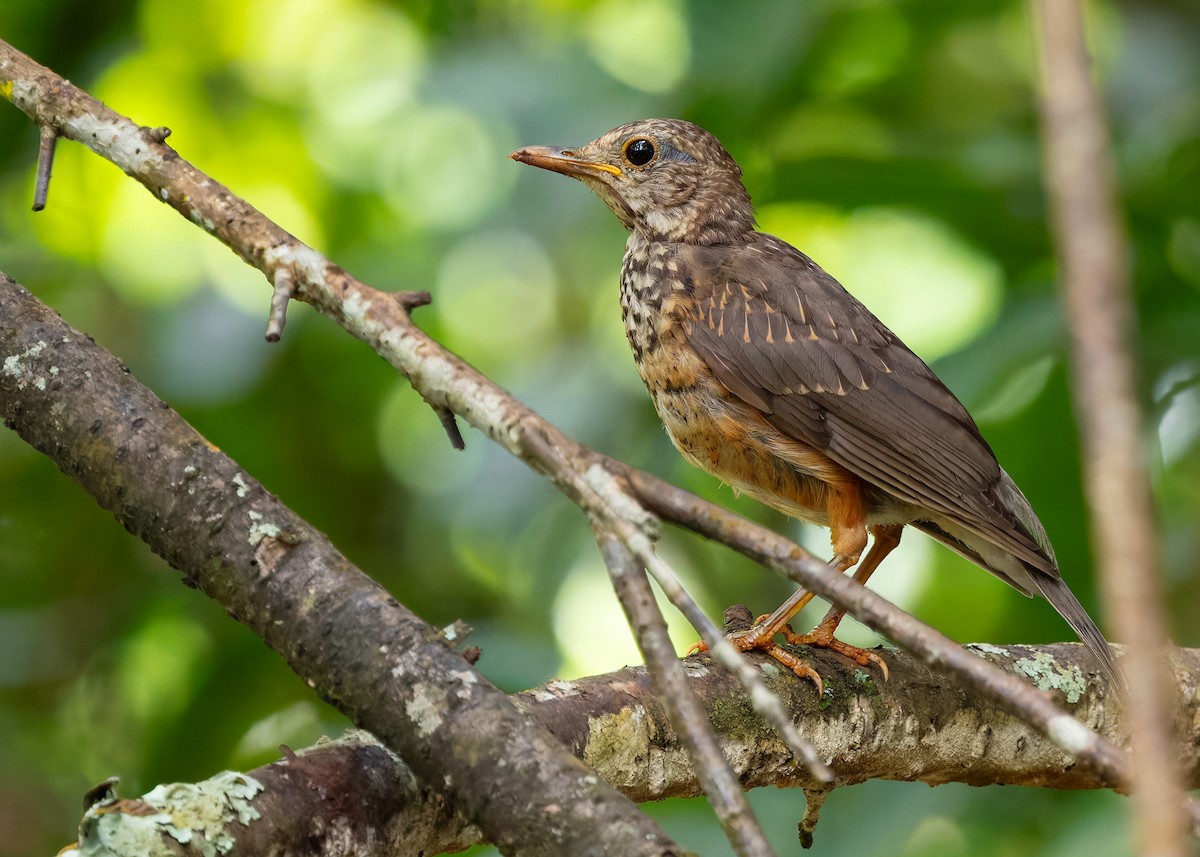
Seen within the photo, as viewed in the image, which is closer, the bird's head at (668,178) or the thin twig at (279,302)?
the thin twig at (279,302)

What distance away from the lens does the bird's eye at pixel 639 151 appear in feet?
14.5

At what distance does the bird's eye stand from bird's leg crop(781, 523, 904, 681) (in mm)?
1496

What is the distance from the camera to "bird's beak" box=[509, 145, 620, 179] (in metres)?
4.18

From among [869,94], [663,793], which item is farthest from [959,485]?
[869,94]

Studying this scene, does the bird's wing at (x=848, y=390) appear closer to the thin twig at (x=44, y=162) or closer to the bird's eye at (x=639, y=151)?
the bird's eye at (x=639, y=151)

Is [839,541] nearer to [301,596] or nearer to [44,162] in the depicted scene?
[301,596]

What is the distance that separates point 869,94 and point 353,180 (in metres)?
2.01

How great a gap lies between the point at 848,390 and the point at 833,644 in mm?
781

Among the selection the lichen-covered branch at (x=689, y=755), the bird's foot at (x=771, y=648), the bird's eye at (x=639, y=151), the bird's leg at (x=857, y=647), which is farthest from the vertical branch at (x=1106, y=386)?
the bird's eye at (x=639, y=151)

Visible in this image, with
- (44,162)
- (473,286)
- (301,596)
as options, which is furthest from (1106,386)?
(473,286)

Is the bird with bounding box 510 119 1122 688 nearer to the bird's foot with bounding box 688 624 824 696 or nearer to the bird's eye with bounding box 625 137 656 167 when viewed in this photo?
the bird's foot with bounding box 688 624 824 696

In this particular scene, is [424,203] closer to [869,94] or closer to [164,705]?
[869,94]

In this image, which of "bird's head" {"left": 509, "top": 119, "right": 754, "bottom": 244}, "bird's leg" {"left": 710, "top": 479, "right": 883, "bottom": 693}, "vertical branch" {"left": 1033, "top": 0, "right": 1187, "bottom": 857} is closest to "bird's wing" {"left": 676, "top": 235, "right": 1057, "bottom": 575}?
"bird's leg" {"left": 710, "top": 479, "right": 883, "bottom": 693}

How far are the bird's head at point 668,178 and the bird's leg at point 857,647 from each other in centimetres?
112
